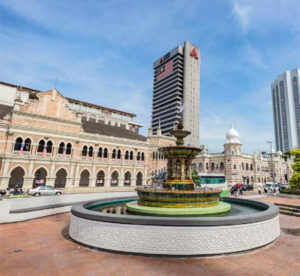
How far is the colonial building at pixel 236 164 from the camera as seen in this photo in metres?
50.4

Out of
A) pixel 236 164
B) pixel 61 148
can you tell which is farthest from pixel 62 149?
pixel 236 164

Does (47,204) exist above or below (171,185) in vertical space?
below

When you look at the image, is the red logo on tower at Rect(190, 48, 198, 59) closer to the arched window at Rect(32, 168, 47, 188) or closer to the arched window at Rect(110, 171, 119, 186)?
the arched window at Rect(110, 171, 119, 186)

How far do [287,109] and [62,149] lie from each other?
469 ft

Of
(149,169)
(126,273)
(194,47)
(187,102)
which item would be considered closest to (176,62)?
(194,47)

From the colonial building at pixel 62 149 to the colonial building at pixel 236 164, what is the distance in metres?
18.3

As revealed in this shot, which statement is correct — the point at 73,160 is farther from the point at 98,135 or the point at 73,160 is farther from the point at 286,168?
the point at 286,168

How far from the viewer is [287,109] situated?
125 meters

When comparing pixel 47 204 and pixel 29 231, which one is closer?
pixel 29 231

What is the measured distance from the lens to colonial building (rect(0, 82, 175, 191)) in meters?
27.9

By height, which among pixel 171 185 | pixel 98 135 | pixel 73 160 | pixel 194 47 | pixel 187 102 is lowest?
pixel 171 185

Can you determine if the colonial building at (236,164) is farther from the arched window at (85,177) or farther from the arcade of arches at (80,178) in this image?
the arched window at (85,177)

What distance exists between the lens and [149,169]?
43.2 m

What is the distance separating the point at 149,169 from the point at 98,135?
14474 mm
